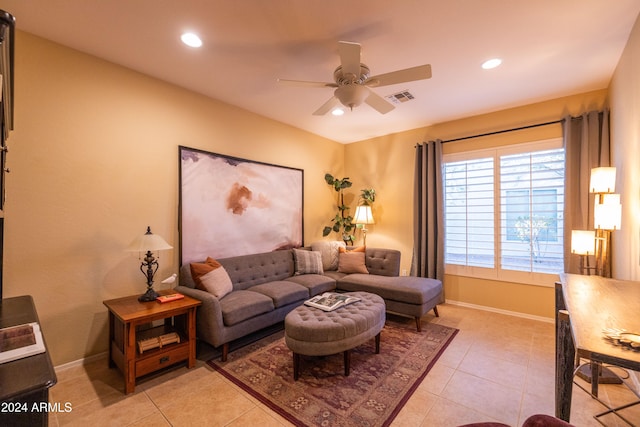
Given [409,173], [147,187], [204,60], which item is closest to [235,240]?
[147,187]

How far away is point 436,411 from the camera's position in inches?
75.1

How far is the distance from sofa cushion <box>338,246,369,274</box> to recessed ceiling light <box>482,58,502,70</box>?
275 cm

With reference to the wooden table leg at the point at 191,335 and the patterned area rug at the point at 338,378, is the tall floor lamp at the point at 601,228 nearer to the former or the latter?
the patterned area rug at the point at 338,378

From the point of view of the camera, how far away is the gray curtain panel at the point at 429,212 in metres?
4.23

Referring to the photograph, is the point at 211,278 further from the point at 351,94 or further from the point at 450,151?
the point at 450,151

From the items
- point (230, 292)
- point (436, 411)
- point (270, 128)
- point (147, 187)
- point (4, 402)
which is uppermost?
point (270, 128)

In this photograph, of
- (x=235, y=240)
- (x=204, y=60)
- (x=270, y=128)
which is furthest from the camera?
(x=270, y=128)

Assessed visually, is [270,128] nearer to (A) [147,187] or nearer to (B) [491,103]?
(A) [147,187]

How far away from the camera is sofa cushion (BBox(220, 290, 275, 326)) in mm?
2559

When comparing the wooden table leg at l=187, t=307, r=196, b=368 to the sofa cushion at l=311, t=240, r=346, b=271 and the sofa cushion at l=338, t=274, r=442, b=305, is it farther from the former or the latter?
the sofa cushion at l=311, t=240, r=346, b=271

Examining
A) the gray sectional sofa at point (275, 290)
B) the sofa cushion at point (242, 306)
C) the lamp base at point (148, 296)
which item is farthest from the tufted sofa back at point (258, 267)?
the lamp base at point (148, 296)

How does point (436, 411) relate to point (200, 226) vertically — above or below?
below

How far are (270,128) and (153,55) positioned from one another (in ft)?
5.98

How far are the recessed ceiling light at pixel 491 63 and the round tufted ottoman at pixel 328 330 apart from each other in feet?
8.61
